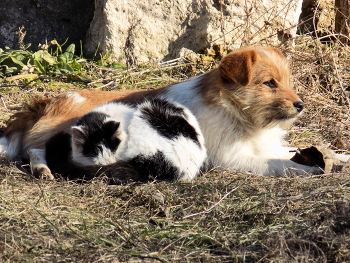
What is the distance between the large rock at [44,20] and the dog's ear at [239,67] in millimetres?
4289

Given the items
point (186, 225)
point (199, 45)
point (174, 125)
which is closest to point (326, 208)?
point (186, 225)

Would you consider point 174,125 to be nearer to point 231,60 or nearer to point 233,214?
point 231,60

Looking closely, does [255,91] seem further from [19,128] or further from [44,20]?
[44,20]

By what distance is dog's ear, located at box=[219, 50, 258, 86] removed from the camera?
5527 millimetres

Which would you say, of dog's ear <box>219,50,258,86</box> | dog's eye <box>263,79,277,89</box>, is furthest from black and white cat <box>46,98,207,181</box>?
dog's eye <box>263,79,277,89</box>

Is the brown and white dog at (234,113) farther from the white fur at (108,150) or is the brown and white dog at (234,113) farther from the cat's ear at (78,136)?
the cat's ear at (78,136)

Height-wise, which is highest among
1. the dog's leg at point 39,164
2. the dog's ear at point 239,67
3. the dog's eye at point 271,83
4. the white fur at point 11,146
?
the dog's ear at point 239,67

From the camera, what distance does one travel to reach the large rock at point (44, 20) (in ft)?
28.8

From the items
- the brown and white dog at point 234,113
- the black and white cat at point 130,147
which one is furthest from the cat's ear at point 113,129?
the brown and white dog at point 234,113

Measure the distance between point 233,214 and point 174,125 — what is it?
1.49 m

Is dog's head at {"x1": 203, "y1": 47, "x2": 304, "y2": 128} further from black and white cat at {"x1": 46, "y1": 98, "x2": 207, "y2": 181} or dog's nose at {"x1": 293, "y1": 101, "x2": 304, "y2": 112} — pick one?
black and white cat at {"x1": 46, "y1": 98, "x2": 207, "y2": 181}

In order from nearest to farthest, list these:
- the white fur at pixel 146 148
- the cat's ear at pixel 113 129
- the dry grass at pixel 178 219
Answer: the dry grass at pixel 178 219 → the cat's ear at pixel 113 129 → the white fur at pixel 146 148

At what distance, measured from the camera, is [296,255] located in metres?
3.22

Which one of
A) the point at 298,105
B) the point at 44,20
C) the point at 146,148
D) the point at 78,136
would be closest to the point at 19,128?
the point at 78,136
